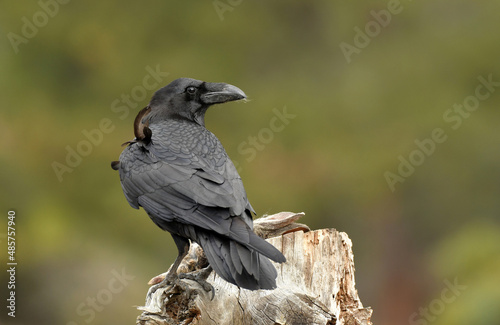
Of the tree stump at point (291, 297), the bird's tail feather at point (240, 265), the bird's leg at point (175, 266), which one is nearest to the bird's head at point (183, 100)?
the bird's leg at point (175, 266)

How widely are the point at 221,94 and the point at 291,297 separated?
6.38 feet

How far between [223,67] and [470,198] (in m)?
4.97

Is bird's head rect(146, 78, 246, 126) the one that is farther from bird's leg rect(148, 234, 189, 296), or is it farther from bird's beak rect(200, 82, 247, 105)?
bird's leg rect(148, 234, 189, 296)

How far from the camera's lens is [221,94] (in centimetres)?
593

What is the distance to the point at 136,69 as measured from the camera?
1245 cm

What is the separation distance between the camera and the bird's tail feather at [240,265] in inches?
173

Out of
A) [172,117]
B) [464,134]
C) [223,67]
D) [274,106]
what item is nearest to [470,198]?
[464,134]

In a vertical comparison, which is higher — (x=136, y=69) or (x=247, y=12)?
(x=247, y=12)

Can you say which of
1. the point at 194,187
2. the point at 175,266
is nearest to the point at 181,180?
the point at 194,187

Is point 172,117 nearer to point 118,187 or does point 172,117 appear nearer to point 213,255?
point 213,255

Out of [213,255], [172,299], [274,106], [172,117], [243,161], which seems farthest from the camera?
[274,106]

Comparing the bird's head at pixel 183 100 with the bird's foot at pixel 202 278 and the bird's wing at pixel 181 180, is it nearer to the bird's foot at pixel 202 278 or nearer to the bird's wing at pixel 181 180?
the bird's wing at pixel 181 180

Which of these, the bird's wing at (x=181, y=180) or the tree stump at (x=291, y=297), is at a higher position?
the bird's wing at (x=181, y=180)

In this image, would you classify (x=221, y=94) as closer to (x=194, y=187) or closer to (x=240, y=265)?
(x=194, y=187)
